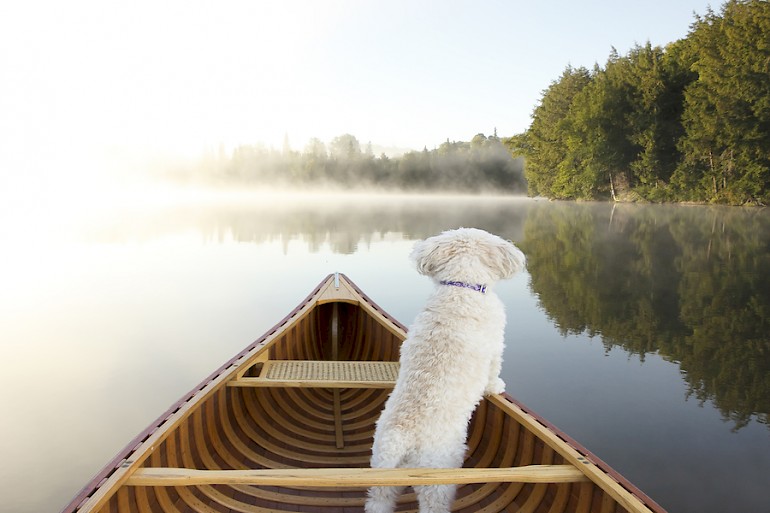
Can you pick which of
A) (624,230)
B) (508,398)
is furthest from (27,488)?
(624,230)

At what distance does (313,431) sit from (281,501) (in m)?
1.58

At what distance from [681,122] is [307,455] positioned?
178ft

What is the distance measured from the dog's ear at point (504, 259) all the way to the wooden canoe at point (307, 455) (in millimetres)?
1071

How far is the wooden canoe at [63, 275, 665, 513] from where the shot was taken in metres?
2.98

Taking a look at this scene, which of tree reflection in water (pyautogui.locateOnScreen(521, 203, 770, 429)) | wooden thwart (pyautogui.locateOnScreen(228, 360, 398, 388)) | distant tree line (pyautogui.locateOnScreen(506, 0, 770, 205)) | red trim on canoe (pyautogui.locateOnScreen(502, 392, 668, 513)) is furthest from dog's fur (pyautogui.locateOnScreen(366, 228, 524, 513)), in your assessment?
distant tree line (pyautogui.locateOnScreen(506, 0, 770, 205))

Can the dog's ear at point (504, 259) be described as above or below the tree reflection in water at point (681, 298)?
above

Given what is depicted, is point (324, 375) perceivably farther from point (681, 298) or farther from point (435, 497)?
point (681, 298)

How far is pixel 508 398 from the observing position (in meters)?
4.23

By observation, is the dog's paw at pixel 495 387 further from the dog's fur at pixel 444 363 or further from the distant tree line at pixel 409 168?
the distant tree line at pixel 409 168

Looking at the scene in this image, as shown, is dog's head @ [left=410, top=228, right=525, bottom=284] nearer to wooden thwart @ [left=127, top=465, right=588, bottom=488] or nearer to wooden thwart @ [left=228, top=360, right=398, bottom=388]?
wooden thwart @ [left=127, top=465, right=588, bottom=488]

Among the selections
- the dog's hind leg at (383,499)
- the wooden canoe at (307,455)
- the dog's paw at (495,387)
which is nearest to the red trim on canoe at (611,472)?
the wooden canoe at (307,455)

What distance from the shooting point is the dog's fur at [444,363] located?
3223 millimetres

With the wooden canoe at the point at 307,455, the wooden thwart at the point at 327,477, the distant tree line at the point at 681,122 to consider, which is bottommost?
the wooden canoe at the point at 307,455

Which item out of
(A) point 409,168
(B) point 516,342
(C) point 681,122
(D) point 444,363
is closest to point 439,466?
(D) point 444,363
